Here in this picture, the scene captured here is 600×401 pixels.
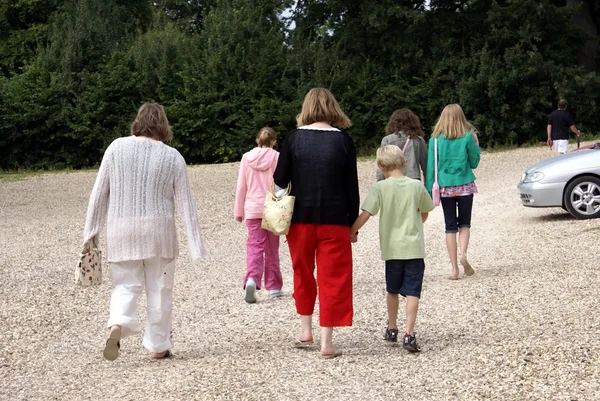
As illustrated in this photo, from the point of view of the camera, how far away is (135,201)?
6.91 m

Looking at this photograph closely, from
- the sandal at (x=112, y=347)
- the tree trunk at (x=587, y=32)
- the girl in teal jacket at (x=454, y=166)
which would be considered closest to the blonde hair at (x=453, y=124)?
the girl in teal jacket at (x=454, y=166)

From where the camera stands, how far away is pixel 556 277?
9930mm

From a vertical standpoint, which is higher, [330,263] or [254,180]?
[254,180]

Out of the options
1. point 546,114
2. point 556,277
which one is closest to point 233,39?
point 546,114

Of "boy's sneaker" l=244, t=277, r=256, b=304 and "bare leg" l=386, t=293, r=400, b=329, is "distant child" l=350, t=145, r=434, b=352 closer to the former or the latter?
"bare leg" l=386, t=293, r=400, b=329

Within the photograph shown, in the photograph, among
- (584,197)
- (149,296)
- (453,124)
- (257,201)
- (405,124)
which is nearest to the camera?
(149,296)

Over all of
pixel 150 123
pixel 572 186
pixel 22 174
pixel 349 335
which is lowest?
pixel 22 174

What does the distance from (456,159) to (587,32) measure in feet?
92.6

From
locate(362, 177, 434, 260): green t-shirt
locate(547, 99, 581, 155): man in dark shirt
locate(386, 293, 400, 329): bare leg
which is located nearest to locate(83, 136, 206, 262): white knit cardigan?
locate(362, 177, 434, 260): green t-shirt

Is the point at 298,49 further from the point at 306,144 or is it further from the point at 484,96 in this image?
the point at 306,144

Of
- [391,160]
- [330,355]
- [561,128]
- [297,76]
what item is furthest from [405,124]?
[297,76]

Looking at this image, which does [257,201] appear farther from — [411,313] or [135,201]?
[411,313]

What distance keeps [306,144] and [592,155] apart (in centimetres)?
903

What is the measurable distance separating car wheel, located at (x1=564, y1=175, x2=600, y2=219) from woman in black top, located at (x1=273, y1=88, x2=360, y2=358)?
857cm
